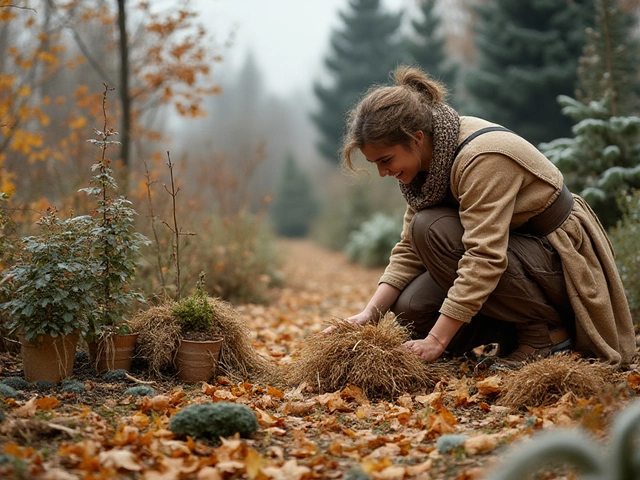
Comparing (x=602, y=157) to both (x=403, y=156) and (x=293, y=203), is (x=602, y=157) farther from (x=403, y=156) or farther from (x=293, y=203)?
(x=293, y=203)

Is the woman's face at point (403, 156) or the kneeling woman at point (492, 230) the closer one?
the kneeling woman at point (492, 230)

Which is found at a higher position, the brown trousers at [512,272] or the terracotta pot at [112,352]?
the brown trousers at [512,272]

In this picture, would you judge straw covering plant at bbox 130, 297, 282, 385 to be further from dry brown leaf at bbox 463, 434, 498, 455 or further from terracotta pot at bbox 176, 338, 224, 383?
dry brown leaf at bbox 463, 434, 498, 455

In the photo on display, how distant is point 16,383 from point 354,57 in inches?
859

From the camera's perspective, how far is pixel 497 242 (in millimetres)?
2670

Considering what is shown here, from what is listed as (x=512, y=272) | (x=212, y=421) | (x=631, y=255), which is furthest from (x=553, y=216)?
(x=212, y=421)

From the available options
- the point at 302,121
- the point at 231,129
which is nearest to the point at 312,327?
the point at 231,129

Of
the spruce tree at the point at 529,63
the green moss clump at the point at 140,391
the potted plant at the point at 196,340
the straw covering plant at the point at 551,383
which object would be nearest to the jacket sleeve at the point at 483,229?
the straw covering plant at the point at 551,383

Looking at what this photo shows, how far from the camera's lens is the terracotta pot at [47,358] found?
2580 millimetres

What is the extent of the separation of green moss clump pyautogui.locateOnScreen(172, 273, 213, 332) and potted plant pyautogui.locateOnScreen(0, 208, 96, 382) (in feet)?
1.34

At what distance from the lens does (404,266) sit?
326cm

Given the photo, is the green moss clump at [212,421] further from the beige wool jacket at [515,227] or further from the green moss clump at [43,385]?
the beige wool jacket at [515,227]

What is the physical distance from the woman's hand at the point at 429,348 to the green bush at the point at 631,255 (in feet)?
6.08

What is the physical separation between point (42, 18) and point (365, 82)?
15.0 metres
